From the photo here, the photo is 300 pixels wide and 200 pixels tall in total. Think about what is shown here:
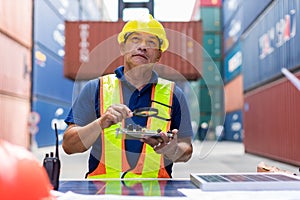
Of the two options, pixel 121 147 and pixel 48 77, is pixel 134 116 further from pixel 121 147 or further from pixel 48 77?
pixel 48 77

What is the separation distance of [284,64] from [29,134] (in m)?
11.4

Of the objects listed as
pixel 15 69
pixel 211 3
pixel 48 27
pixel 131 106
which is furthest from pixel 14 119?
pixel 211 3

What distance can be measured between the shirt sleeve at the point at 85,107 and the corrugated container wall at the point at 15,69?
488 inches

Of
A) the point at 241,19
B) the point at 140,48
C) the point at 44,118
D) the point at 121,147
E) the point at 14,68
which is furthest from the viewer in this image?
the point at 241,19

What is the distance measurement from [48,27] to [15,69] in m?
5.12

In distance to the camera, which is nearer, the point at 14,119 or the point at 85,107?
the point at 85,107

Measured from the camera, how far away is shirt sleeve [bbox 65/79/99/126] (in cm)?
241

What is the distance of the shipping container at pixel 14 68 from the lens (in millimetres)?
15141

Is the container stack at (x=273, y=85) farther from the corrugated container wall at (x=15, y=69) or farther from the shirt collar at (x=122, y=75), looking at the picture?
the corrugated container wall at (x=15, y=69)

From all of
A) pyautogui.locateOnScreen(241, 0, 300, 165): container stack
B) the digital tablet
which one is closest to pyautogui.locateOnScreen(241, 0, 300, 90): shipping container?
pyautogui.locateOnScreen(241, 0, 300, 165): container stack

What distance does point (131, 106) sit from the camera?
8.37ft

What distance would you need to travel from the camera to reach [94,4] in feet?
98.2

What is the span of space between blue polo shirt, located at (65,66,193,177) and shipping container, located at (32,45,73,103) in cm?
1664

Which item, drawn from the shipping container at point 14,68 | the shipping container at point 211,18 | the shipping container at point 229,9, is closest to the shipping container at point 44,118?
the shipping container at point 14,68
